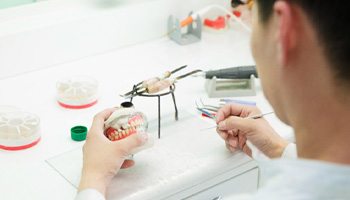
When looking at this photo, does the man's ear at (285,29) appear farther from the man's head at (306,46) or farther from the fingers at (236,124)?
the fingers at (236,124)

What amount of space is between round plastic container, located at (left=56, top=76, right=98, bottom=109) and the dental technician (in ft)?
1.90

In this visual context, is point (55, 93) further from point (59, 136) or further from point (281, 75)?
point (281, 75)

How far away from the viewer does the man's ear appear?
2.14ft

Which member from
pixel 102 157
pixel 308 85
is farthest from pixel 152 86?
pixel 308 85

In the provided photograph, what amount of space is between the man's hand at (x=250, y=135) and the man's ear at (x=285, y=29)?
44cm

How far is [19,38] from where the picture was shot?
4.50ft

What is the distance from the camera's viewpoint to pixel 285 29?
655mm

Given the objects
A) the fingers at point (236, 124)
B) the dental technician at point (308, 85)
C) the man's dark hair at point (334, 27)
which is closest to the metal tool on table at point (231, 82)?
the fingers at point (236, 124)

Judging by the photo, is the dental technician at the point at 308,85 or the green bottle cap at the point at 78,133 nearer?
the dental technician at the point at 308,85

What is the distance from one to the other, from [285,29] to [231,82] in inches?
27.5

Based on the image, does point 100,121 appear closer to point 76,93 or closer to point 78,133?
point 78,133

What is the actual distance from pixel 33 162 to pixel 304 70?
60 centimetres

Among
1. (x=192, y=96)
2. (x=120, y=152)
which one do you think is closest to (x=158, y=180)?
(x=120, y=152)

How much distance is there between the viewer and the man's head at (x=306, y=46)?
2.09 feet
